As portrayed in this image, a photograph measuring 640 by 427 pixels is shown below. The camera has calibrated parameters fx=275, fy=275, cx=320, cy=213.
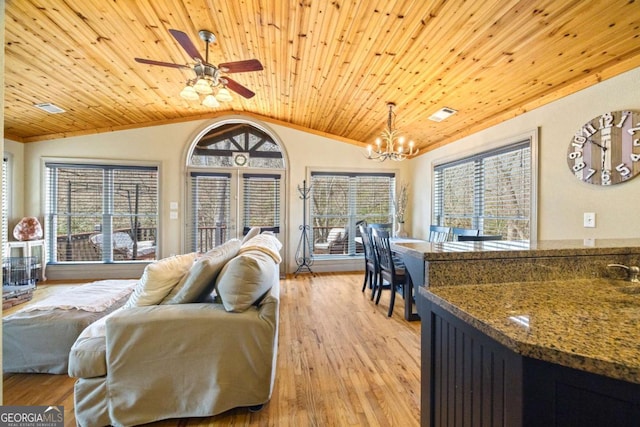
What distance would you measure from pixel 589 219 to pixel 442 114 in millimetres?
1967

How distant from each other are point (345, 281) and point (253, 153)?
2946 millimetres

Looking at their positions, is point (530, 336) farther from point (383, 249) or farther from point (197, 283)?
point (383, 249)

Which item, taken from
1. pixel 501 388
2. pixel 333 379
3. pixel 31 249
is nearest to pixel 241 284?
pixel 333 379

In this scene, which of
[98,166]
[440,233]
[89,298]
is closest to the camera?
[89,298]

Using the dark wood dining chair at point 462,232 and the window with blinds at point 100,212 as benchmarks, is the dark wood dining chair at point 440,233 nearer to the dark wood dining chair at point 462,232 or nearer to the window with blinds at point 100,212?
the dark wood dining chair at point 462,232

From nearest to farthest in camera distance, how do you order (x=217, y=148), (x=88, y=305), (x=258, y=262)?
(x=258, y=262), (x=88, y=305), (x=217, y=148)

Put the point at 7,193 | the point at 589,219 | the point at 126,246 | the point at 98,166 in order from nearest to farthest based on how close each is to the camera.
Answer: the point at 589,219 → the point at 7,193 → the point at 98,166 → the point at 126,246

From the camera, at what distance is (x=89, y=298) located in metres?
2.34

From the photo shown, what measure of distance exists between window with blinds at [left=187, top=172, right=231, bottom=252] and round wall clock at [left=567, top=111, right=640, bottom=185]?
4885 mm

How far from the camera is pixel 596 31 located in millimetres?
1924

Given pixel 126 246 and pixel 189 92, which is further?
pixel 126 246

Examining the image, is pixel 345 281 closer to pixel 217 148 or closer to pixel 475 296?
pixel 217 148

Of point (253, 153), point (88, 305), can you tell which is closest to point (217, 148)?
point (253, 153)

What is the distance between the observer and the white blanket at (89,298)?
215cm
